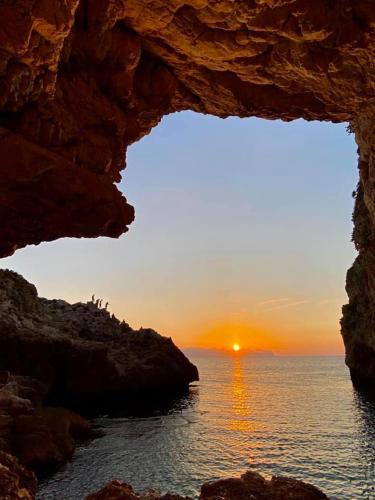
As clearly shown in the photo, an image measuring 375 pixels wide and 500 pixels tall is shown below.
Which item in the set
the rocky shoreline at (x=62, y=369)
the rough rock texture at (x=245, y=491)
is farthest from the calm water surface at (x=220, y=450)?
the rough rock texture at (x=245, y=491)

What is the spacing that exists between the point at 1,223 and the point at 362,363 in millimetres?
47646

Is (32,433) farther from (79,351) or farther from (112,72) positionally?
(79,351)

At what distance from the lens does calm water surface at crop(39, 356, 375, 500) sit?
706 inches

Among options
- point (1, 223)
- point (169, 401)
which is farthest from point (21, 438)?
point (169, 401)

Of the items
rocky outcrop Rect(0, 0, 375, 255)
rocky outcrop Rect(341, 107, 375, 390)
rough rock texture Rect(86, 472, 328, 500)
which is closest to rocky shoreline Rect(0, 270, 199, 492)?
rough rock texture Rect(86, 472, 328, 500)

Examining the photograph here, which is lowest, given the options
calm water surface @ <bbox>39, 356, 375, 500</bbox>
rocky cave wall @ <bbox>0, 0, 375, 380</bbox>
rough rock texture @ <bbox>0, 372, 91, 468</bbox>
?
calm water surface @ <bbox>39, 356, 375, 500</bbox>

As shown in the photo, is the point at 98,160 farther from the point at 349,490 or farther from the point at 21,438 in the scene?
the point at 349,490

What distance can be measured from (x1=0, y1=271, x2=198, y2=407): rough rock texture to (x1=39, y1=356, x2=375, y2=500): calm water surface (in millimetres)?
4860

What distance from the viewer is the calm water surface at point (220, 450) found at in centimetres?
1794

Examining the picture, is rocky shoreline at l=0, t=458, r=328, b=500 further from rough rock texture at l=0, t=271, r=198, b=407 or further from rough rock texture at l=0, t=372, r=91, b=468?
rough rock texture at l=0, t=271, r=198, b=407

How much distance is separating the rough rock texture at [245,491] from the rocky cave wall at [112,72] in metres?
7.42

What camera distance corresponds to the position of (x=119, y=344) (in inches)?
1901

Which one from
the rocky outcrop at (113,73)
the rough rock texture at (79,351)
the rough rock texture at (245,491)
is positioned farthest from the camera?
the rough rock texture at (79,351)

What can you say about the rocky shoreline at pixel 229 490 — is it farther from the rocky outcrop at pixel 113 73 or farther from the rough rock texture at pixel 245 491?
the rocky outcrop at pixel 113 73
